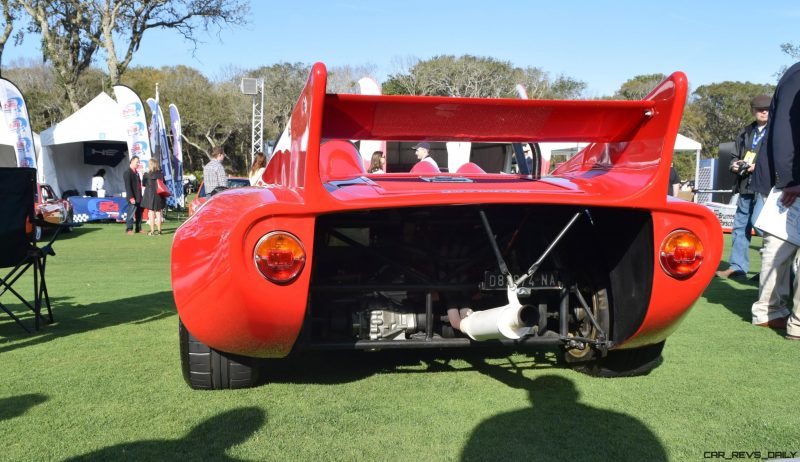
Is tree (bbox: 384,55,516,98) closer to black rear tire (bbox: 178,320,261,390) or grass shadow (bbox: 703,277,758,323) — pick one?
grass shadow (bbox: 703,277,758,323)

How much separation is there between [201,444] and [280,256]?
0.78 meters

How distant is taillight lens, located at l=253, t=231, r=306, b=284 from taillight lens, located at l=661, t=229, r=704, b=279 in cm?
146

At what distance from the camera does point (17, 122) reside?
15.1 m

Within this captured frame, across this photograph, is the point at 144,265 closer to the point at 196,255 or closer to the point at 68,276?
the point at 68,276

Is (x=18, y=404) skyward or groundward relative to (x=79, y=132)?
groundward

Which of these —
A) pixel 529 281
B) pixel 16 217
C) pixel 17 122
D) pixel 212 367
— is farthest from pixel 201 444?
pixel 17 122

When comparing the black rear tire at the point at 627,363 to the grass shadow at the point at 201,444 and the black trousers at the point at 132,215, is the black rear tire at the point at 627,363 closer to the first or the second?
the grass shadow at the point at 201,444

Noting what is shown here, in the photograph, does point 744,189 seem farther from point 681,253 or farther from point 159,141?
point 159,141

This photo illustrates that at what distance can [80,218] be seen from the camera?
1661 centimetres

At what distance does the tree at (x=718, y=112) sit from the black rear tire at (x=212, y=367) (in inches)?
1787

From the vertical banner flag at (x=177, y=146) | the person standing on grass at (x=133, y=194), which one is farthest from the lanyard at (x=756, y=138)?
the vertical banner flag at (x=177, y=146)

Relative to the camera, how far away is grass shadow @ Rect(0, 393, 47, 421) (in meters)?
2.72

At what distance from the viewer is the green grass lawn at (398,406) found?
2363 mm

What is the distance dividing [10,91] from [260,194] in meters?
15.8
